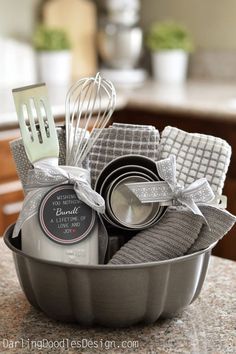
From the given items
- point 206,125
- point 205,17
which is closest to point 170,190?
point 206,125

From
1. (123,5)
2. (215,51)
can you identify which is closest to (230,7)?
(215,51)

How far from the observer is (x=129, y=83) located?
298cm

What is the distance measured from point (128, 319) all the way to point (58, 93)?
1893 millimetres

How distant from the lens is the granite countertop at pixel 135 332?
2.61 ft

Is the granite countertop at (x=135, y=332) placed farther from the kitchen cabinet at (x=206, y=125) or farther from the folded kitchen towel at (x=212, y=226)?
the kitchen cabinet at (x=206, y=125)

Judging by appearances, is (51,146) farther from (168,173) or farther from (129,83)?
(129,83)

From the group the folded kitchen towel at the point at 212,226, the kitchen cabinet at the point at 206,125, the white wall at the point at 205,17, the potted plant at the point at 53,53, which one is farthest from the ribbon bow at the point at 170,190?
the white wall at the point at 205,17

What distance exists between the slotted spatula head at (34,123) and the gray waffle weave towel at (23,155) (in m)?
0.06

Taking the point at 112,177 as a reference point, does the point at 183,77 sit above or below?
below

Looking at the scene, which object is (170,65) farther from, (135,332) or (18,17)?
(135,332)

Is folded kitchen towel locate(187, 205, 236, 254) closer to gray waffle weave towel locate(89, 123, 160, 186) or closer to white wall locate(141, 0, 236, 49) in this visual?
gray waffle weave towel locate(89, 123, 160, 186)

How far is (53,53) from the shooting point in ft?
9.78

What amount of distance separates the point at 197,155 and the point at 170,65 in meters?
2.24

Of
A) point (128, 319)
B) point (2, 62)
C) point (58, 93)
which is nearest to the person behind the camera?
point (128, 319)
